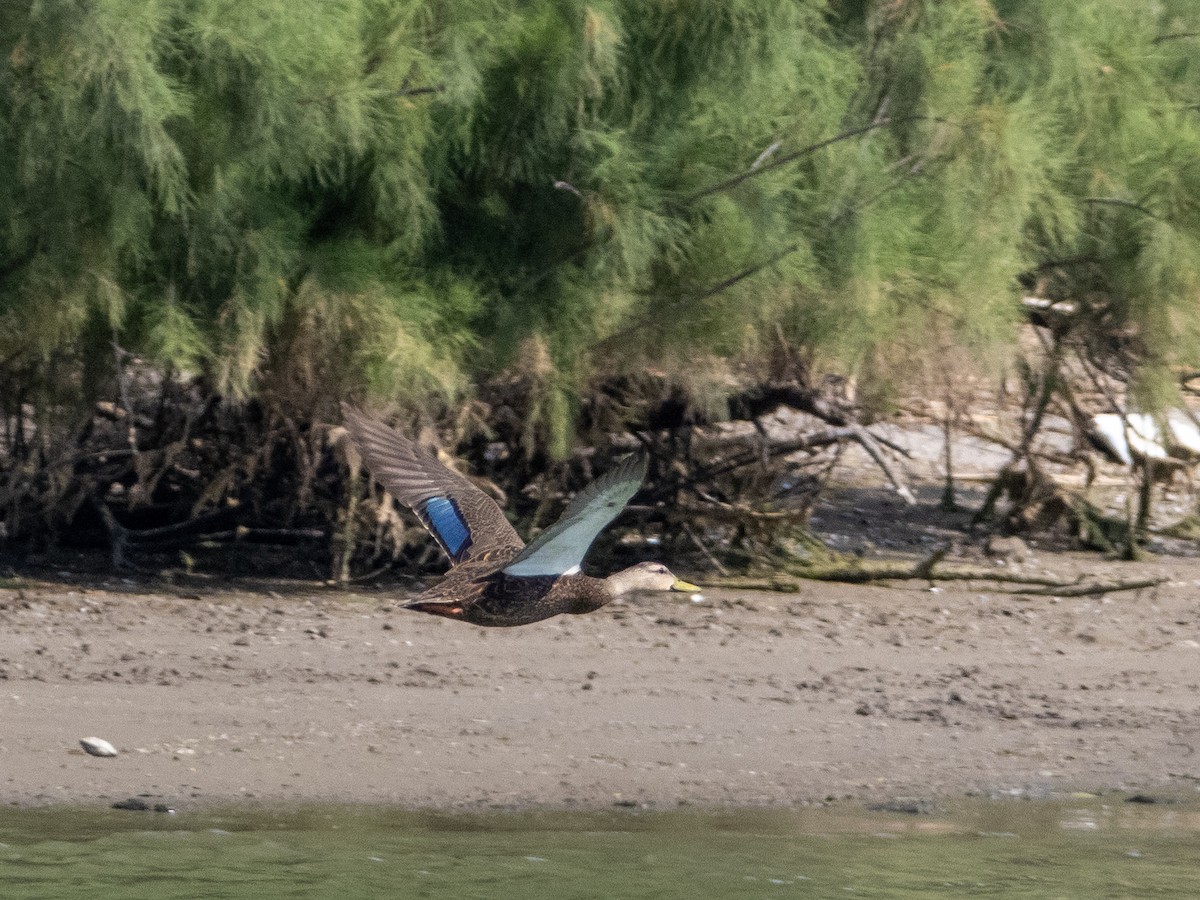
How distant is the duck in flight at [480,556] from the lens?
20.0 ft

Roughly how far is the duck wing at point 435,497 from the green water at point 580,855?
96 cm

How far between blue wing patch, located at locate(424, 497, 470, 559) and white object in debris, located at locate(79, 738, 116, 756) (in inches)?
54.6

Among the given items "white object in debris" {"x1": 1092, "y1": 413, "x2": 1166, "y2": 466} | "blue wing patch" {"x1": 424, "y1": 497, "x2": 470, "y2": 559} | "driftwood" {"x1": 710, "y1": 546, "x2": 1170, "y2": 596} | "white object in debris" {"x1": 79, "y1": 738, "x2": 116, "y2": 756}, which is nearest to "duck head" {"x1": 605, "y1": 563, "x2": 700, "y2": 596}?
"blue wing patch" {"x1": 424, "y1": 497, "x2": 470, "y2": 559}

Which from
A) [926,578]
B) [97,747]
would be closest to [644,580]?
[97,747]

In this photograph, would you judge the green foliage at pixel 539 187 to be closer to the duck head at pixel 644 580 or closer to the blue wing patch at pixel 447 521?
the blue wing patch at pixel 447 521

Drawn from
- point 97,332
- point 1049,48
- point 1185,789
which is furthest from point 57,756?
point 1049,48

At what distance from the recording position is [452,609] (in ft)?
20.0

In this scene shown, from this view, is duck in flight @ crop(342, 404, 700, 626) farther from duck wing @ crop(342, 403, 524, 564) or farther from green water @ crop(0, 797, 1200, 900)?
green water @ crop(0, 797, 1200, 900)

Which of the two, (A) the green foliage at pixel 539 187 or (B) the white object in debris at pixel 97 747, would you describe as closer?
(B) the white object in debris at pixel 97 747

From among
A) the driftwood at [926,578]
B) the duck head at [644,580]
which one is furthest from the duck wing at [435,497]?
the driftwood at [926,578]

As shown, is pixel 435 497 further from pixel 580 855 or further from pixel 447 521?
pixel 580 855

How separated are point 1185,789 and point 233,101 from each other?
4.63m

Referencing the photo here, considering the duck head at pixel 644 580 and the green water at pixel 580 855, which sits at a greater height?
the duck head at pixel 644 580

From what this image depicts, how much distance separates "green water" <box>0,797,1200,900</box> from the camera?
5664 mm
